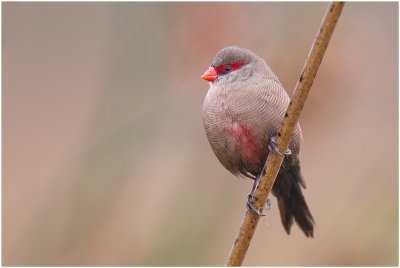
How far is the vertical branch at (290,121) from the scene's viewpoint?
2.55 meters

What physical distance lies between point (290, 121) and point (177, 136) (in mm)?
1906

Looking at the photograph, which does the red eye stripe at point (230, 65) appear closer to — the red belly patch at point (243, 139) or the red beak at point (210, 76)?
the red beak at point (210, 76)

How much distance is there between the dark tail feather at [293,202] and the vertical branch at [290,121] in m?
1.29

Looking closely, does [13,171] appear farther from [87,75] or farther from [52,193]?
[52,193]

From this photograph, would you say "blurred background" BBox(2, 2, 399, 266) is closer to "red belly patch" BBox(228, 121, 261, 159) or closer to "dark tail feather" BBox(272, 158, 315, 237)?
"dark tail feather" BBox(272, 158, 315, 237)

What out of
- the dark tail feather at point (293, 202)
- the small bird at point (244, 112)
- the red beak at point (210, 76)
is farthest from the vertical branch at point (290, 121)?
the dark tail feather at point (293, 202)

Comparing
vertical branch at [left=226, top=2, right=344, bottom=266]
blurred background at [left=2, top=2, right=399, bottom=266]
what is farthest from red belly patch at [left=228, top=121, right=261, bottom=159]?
vertical branch at [left=226, top=2, right=344, bottom=266]

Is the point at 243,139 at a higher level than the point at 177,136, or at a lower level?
higher

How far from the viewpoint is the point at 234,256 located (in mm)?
2824

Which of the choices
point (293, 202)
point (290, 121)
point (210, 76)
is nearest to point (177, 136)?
point (210, 76)

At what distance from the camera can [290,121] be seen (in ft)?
9.27

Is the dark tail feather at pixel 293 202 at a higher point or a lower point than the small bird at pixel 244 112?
lower

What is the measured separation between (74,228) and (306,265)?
1.57 meters

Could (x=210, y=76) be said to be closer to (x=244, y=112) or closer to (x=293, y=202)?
(x=244, y=112)
